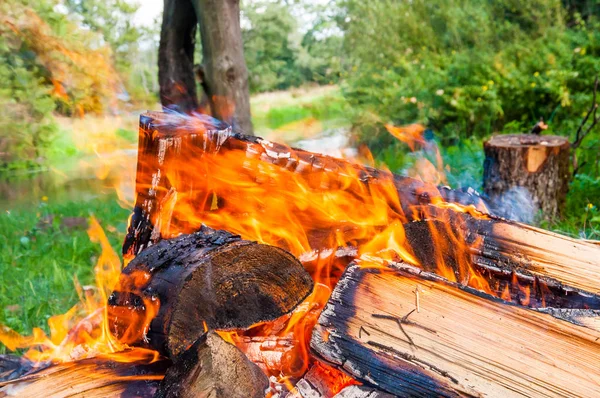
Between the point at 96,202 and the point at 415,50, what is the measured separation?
661 cm

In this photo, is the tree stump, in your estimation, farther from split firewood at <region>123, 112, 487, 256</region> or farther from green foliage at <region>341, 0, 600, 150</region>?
green foliage at <region>341, 0, 600, 150</region>

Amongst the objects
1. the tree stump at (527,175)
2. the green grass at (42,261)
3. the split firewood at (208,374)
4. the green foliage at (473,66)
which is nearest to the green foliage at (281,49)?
the green foliage at (473,66)

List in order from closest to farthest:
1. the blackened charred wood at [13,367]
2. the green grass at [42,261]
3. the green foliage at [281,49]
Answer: the blackened charred wood at [13,367] < the green grass at [42,261] < the green foliage at [281,49]

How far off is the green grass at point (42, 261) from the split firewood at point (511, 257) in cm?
211

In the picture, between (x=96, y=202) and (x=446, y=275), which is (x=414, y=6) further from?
(x=446, y=275)

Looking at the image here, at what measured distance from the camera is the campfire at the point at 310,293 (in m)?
1.52

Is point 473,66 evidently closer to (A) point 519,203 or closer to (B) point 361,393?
(A) point 519,203

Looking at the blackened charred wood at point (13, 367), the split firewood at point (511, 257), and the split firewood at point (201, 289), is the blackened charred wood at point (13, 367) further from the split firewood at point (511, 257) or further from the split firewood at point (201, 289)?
the split firewood at point (511, 257)

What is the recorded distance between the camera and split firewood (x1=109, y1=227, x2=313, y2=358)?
1651 mm

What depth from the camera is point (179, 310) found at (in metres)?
1.64

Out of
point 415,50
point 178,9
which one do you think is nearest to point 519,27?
point 415,50

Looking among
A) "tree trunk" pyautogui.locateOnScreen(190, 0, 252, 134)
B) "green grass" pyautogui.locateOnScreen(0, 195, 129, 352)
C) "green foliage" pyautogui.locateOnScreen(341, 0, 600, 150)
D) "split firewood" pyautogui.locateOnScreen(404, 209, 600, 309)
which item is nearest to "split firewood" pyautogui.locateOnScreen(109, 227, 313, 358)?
"split firewood" pyautogui.locateOnScreen(404, 209, 600, 309)

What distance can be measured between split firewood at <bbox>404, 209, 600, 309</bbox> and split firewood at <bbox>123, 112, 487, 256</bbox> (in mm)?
169

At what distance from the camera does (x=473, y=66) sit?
7.87m
